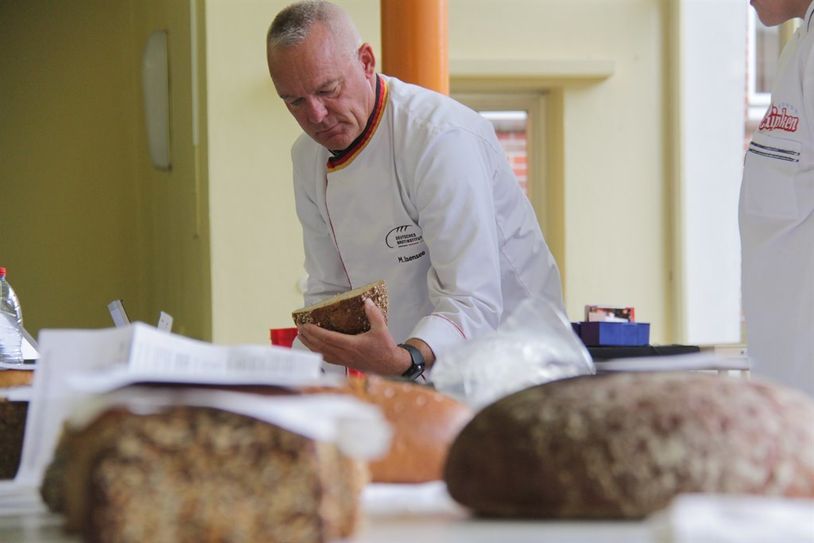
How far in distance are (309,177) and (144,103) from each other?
10.5 ft

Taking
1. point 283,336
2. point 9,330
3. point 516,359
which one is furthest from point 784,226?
point 516,359

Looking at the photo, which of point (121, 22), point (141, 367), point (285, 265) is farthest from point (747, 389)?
point (121, 22)

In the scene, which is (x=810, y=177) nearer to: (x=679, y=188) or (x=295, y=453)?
(x=295, y=453)

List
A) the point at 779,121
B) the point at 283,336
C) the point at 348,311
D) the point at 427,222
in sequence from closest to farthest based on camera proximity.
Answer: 1. the point at 348,311
2. the point at 427,222
3. the point at 779,121
4. the point at 283,336

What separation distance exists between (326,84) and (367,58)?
0.13 m

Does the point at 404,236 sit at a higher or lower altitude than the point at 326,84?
Answer: lower

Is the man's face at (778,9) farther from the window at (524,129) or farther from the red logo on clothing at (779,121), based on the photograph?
the window at (524,129)

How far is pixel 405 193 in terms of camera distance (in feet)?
7.43

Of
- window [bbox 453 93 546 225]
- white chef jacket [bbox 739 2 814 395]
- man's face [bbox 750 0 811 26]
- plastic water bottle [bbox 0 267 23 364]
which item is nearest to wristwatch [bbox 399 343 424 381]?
plastic water bottle [bbox 0 267 23 364]

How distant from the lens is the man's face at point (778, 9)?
252cm

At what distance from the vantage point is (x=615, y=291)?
499cm

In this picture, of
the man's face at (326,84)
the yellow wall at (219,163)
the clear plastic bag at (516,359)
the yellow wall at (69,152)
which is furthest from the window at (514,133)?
the clear plastic bag at (516,359)

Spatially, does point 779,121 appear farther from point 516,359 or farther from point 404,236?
point 516,359

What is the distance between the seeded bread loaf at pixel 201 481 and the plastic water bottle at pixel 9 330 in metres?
0.96
